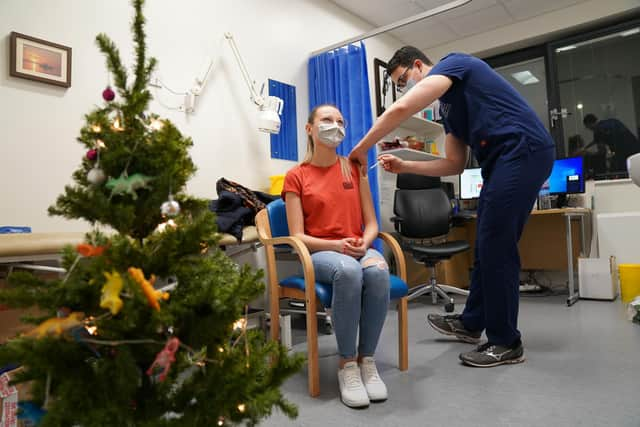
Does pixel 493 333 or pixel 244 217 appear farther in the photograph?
pixel 244 217

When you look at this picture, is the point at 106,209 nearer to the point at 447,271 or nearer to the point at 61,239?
the point at 61,239

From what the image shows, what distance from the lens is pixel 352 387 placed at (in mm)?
1368

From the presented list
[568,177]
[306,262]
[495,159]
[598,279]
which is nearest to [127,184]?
[306,262]

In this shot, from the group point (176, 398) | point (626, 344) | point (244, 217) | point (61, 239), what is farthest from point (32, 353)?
point (626, 344)

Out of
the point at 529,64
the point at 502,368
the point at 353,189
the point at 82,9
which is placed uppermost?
the point at 529,64

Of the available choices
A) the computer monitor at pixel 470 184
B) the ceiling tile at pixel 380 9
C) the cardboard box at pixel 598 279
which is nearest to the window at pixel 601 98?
the computer monitor at pixel 470 184

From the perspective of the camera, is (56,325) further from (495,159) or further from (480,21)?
(480,21)

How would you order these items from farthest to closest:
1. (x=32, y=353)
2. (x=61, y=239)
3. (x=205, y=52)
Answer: (x=205, y=52) → (x=61, y=239) → (x=32, y=353)

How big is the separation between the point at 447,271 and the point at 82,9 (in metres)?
3.21

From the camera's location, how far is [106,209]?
2.27 ft

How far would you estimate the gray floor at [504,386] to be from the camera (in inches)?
48.7

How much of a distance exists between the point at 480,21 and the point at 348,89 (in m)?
1.99

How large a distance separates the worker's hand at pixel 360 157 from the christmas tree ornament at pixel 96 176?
1.16m

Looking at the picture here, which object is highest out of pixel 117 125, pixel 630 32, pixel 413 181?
pixel 630 32
